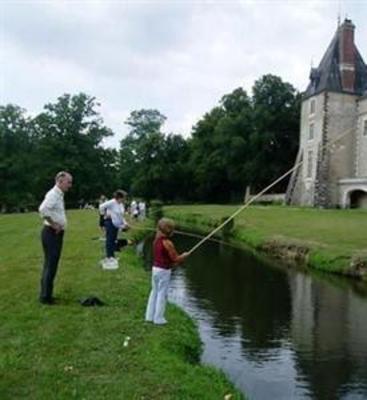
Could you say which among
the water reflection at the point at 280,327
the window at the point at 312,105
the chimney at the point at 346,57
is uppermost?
the chimney at the point at 346,57

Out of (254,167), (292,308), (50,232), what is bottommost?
(292,308)

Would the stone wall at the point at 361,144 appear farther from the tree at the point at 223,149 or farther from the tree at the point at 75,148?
the tree at the point at 75,148

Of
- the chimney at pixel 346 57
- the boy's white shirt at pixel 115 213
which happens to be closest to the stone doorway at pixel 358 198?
the chimney at pixel 346 57

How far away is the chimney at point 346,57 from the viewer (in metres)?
66.5

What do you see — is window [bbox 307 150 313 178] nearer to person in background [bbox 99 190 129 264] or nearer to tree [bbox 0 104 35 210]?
tree [bbox 0 104 35 210]

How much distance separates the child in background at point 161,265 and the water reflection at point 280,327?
112 cm

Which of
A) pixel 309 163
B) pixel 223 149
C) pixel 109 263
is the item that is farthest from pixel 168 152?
pixel 109 263

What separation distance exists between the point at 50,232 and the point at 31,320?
5.71 ft

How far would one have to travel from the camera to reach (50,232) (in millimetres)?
11477

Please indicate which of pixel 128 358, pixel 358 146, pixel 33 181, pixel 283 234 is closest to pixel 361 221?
pixel 283 234

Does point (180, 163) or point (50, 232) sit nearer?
point (50, 232)

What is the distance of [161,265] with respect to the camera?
1083cm

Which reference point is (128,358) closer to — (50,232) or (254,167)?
(50,232)

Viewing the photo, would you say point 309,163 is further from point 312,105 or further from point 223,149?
point 223,149
